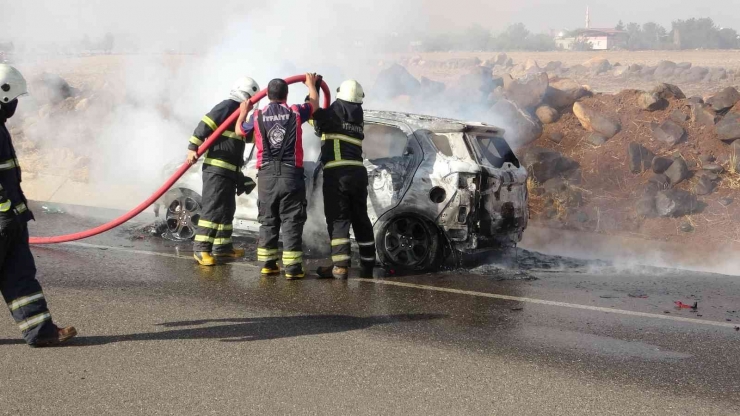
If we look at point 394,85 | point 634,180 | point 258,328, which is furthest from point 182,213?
point 634,180

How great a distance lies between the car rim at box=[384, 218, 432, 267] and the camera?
8.68 metres

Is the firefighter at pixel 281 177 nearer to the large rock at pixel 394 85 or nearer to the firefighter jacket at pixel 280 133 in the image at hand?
the firefighter jacket at pixel 280 133

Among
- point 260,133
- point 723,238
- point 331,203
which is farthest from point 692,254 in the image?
point 260,133

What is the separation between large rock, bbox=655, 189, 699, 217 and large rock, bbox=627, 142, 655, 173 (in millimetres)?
886

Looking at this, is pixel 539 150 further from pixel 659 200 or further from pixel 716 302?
pixel 716 302

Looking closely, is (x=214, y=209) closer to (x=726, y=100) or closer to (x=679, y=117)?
(x=679, y=117)

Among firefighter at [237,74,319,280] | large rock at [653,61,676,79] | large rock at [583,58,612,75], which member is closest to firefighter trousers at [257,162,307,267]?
firefighter at [237,74,319,280]

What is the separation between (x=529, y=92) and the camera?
48.4 feet

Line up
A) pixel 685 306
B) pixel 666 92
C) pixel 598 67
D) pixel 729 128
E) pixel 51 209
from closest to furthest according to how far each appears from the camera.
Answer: pixel 685 306 → pixel 51 209 → pixel 729 128 → pixel 666 92 → pixel 598 67

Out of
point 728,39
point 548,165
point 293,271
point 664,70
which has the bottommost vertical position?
point 293,271

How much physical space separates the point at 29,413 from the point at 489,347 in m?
2.91

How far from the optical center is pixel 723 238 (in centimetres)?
1170

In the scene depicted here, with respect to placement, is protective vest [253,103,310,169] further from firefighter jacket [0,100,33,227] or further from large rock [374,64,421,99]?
large rock [374,64,421,99]

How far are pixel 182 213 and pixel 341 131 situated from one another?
2482 millimetres
